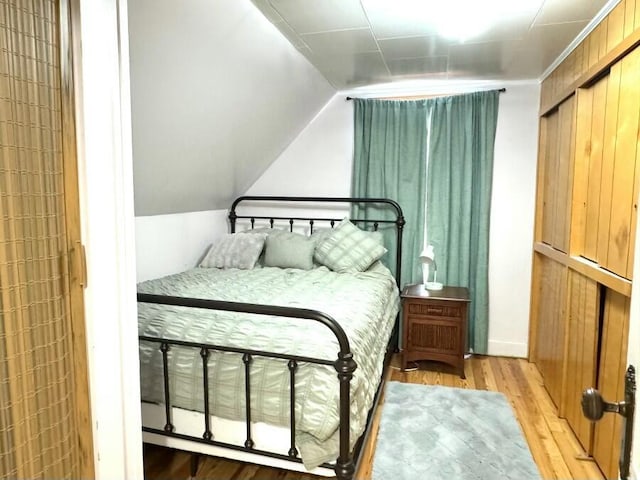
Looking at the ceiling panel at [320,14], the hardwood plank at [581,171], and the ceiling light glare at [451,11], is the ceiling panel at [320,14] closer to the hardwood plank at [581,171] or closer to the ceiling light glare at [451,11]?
the ceiling light glare at [451,11]

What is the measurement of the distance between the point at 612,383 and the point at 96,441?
201cm

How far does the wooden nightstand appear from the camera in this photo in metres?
3.02

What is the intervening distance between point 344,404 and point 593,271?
143 cm

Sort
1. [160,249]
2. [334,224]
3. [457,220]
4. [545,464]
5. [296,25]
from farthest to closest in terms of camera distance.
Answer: [334,224] → [457,220] → [160,249] → [296,25] → [545,464]

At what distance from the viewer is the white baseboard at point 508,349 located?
3477 millimetres

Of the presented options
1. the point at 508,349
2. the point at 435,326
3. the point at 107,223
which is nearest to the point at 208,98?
the point at 107,223

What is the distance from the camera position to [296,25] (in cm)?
223

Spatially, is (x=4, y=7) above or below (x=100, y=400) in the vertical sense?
above

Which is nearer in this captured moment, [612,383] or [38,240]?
[38,240]

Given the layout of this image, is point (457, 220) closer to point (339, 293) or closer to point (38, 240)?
point (339, 293)

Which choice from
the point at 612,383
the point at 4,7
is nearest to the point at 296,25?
the point at 4,7

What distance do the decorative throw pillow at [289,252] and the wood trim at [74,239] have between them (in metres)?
2.33

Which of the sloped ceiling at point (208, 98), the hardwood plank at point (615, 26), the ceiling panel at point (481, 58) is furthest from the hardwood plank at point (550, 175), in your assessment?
the sloped ceiling at point (208, 98)

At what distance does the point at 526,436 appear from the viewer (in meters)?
2.29
